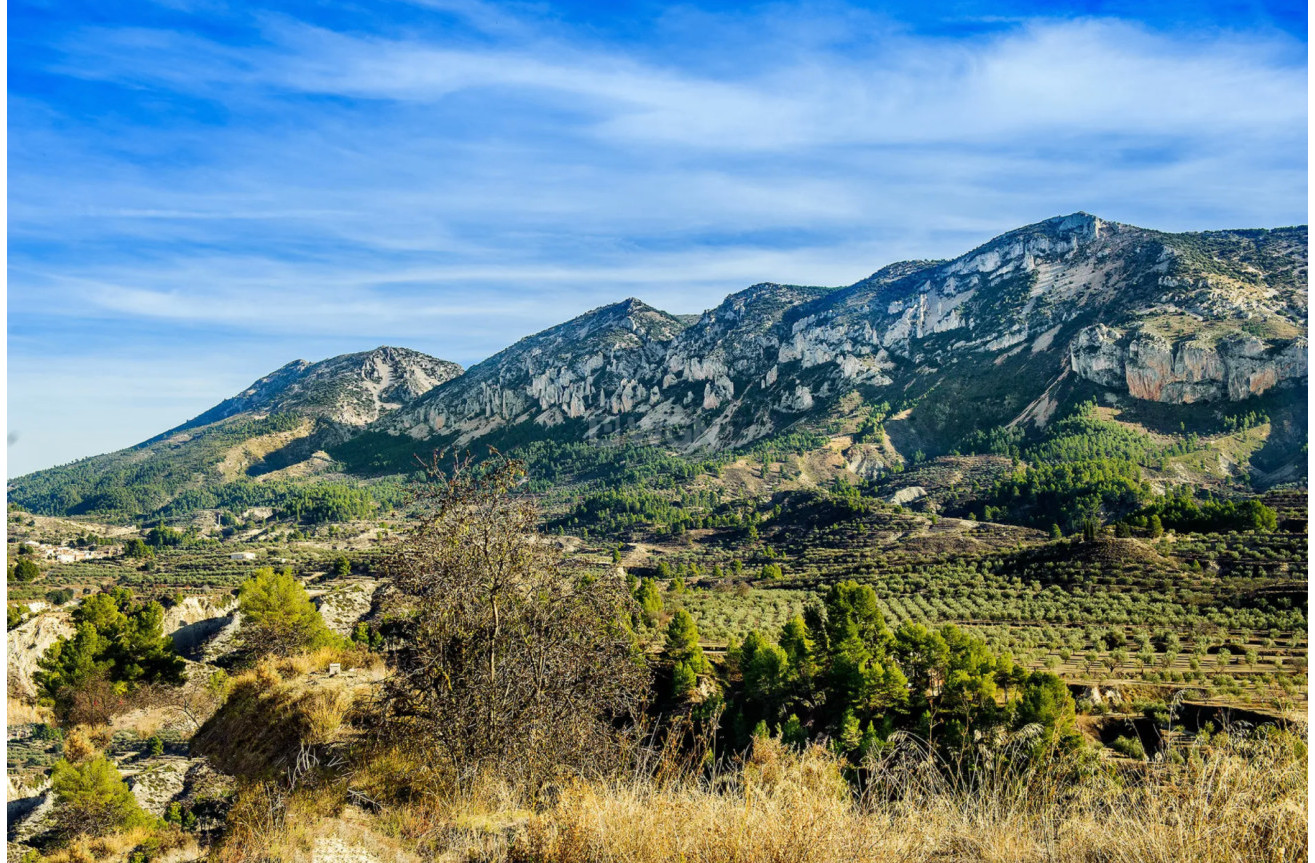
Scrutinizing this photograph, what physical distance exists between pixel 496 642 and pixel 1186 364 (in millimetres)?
131592

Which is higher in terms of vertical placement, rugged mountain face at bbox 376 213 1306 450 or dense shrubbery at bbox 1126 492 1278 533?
rugged mountain face at bbox 376 213 1306 450

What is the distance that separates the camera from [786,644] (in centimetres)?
2089

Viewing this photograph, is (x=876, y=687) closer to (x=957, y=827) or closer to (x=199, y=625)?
(x=957, y=827)

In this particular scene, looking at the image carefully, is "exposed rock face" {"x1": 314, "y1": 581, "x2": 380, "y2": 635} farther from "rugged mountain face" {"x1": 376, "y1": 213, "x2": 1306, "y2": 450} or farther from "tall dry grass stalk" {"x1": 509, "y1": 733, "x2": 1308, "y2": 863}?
"rugged mountain face" {"x1": 376, "y1": 213, "x2": 1306, "y2": 450}

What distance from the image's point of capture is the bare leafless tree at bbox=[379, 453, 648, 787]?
809cm

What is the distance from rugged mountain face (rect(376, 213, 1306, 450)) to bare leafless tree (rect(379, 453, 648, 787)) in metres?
130

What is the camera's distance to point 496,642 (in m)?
8.36

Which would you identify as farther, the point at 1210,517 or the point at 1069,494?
the point at 1069,494

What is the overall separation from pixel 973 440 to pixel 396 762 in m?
129

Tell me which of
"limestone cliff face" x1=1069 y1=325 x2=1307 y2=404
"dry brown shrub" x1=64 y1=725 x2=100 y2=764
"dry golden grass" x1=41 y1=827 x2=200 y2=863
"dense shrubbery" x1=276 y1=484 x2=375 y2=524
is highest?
"limestone cliff face" x1=1069 y1=325 x2=1307 y2=404

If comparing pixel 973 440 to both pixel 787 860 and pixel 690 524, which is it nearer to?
pixel 690 524

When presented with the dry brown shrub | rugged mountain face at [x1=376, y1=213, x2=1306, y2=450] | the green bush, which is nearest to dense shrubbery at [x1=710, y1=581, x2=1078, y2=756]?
the green bush

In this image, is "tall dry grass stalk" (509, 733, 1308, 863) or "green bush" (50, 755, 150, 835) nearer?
"tall dry grass stalk" (509, 733, 1308, 863)

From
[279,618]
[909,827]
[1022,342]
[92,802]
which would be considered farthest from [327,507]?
[909,827]
